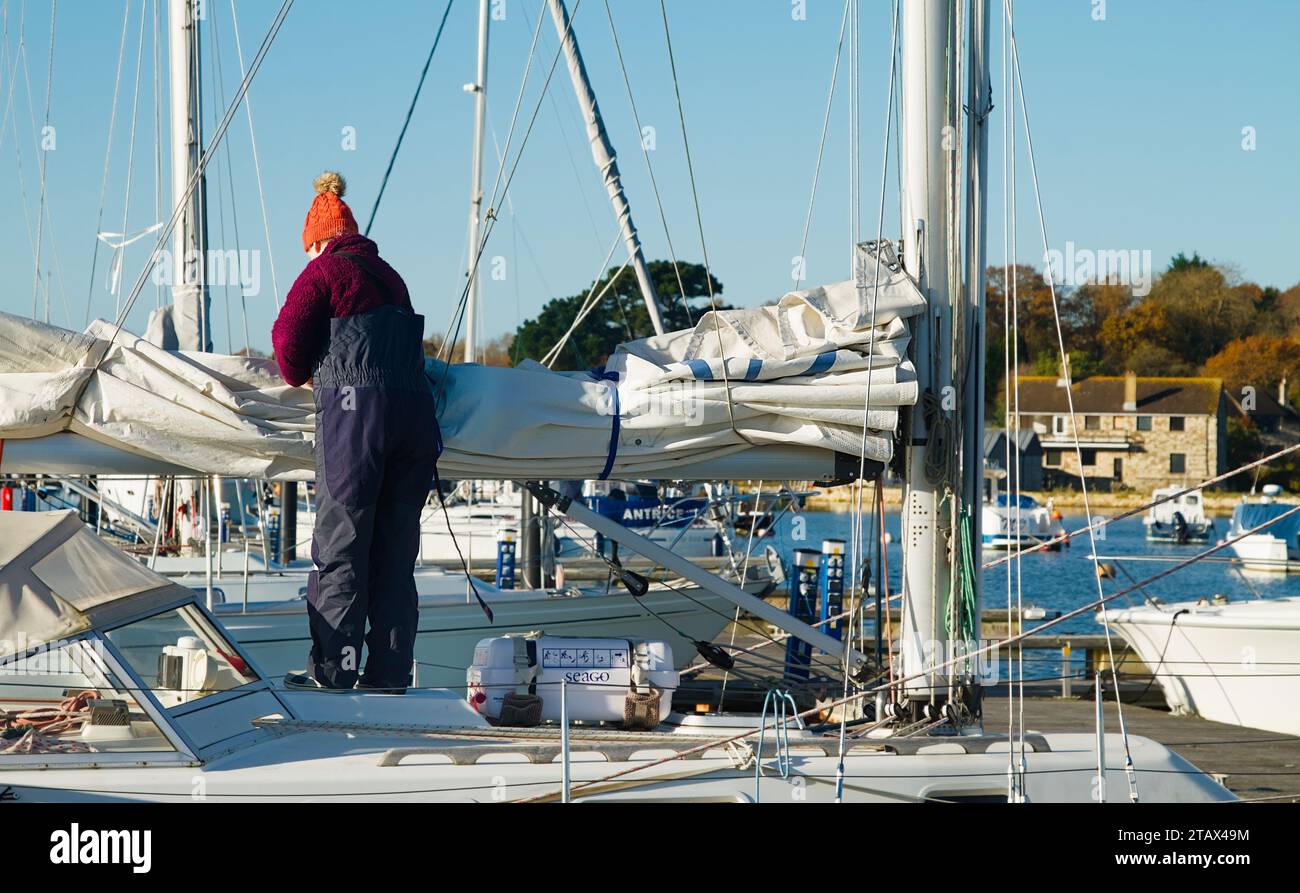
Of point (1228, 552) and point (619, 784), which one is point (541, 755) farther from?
point (1228, 552)

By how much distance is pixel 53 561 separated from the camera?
4773 millimetres

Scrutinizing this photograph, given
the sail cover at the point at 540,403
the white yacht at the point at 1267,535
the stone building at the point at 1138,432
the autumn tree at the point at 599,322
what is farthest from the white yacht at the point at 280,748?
the stone building at the point at 1138,432

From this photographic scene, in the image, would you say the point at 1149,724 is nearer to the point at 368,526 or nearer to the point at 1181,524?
the point at 368,526

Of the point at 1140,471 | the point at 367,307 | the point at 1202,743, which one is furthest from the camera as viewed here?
the point at 1140,471

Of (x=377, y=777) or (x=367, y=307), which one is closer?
(x=377, y=777)

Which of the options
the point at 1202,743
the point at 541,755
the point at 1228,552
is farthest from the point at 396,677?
the point at 1228,552

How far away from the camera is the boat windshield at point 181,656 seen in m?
4.84

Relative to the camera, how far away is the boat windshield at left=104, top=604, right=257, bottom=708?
4836 mm

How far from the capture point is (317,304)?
514 centimetres

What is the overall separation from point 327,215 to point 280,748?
6.79 feet

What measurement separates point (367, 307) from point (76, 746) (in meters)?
1.81

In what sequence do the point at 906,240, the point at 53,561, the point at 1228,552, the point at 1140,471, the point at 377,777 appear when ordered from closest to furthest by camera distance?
the point at 377,777 → the point at 53,561 → the point at 906,240 → the point at 1228,552 → the point at 1140,471

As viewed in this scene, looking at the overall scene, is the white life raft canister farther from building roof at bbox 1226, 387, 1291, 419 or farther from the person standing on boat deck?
building roof at bbox 1226, 387, 1291, 419
